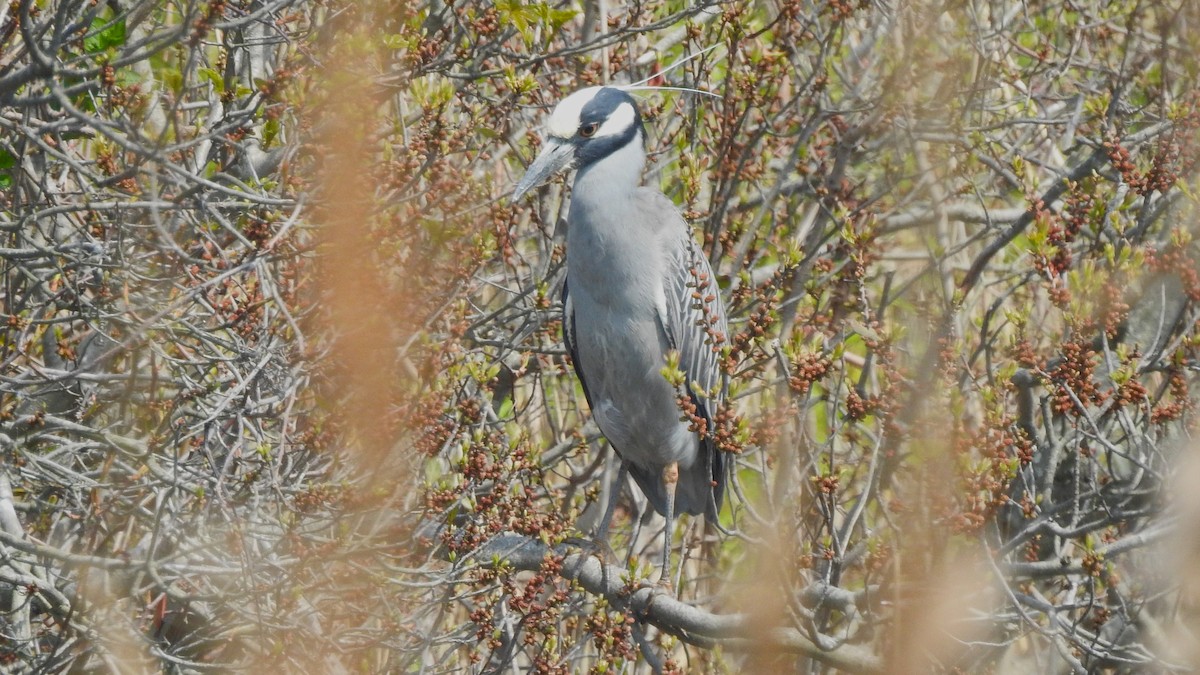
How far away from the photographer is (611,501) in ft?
14.5

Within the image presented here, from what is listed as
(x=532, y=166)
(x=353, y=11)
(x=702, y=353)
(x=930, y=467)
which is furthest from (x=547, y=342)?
(x=930, y=467)

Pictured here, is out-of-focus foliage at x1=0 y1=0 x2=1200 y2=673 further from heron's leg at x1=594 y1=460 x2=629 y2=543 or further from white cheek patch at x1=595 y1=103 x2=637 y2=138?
white cheek patch at x1=595 y1=103 x2=637 y2=138

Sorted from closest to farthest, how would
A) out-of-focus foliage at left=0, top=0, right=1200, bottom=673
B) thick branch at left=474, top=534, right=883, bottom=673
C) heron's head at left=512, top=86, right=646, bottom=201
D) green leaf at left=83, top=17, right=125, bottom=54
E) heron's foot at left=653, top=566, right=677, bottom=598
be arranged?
out-of-focus foliage at left=0, top=0, right=1200, bottom=673, thick branch at left=474, top=534, right=883, bottom=673, green leaf at left=83, top=17, right=125, bottom=54, heron's foot at left=653, top=566, right=677, bottom=598, heron's head at left=512, top=86, right=646, bottom=201

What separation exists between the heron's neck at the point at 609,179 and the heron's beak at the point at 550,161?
5.7 inches

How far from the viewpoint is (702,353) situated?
4.47 metres

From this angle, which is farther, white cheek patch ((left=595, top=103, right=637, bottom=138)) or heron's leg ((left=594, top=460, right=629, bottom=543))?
heron's leg ((left=594, top=460, right=629, bottom=543))

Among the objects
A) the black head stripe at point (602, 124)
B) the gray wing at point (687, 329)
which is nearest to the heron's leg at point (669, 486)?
the gray wing at point (687, 329)

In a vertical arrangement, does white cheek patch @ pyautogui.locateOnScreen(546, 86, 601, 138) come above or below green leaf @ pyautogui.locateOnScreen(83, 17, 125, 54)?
below

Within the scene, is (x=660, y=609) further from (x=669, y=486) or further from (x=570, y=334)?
(x=570, y=334)

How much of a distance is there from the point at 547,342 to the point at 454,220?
1.43 metres

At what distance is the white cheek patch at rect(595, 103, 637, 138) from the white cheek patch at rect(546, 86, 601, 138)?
106 millimetres

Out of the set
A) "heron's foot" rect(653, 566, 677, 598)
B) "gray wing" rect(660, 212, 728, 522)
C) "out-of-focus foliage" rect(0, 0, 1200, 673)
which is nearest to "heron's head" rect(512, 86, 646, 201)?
"out-of-focus foliage" rect(0, 0, 1200, 673)

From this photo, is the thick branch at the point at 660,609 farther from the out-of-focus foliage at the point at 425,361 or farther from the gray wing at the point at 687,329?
the gray wing at the point at 687,329

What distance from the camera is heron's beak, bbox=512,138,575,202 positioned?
3920mm
